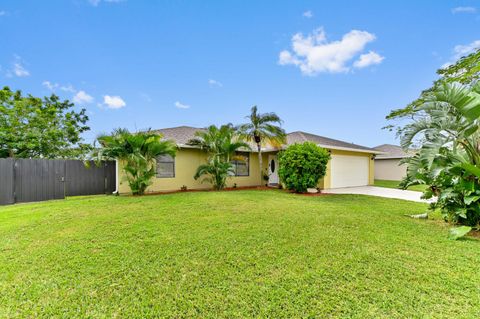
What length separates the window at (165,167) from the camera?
11.0m

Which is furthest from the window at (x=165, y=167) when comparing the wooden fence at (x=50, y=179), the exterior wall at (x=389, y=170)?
the exterior wall at (x=389, y=170)

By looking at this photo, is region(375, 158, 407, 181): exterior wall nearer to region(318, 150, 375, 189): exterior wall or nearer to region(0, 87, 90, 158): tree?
region(318, 150, 375, 189): exterior wall

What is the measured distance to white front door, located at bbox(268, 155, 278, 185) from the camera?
14.0 meters

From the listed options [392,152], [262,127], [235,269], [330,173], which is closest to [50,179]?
[262,127]

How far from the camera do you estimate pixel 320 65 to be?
41.4ft

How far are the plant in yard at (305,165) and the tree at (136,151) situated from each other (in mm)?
5677

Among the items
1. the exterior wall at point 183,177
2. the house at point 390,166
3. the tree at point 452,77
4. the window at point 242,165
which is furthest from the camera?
the house at point 390,166

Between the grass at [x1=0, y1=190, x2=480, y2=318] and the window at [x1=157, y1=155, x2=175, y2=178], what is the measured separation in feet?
18.8

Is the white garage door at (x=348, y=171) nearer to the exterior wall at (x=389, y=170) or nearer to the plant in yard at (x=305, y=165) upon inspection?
the plant in yard at (x=305, y=165)

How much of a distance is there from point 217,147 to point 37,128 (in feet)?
42.0

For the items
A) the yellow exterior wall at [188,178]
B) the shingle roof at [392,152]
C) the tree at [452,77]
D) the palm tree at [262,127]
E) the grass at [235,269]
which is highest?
the tree at [452,77]

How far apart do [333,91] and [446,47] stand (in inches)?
211

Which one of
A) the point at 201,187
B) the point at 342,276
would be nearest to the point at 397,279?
the point at 342,276

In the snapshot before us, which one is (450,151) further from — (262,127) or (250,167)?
(250,167)
